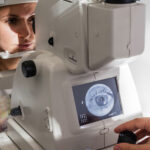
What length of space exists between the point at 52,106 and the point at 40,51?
26 cm

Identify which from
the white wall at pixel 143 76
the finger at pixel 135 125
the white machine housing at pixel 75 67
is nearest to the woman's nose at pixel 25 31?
the white machine housing at pixel 75 67

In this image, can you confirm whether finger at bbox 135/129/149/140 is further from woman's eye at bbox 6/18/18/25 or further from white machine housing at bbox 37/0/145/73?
woman's eye at bbox 6/18/18/25

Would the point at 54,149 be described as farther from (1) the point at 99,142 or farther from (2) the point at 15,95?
(2) the point at 15,95

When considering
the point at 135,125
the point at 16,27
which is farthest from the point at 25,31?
the point at 135,125

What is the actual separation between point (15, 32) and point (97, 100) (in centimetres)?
52

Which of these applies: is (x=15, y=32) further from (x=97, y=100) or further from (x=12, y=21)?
(x=97, y=100)

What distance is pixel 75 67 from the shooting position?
0.94 m

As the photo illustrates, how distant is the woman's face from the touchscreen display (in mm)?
483

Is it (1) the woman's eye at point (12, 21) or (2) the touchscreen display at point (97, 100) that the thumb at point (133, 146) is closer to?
(2) the touchscreen display at point (97, 100)

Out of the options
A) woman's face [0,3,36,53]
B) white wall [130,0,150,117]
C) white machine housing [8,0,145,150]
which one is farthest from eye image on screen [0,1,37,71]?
white wall [130,0,150,117]

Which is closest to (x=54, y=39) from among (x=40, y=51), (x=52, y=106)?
(x=40, y=51)

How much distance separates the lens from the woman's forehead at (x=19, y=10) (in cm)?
129

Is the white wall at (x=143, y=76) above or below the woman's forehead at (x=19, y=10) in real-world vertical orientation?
below

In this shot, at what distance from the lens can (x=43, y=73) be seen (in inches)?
39.2
